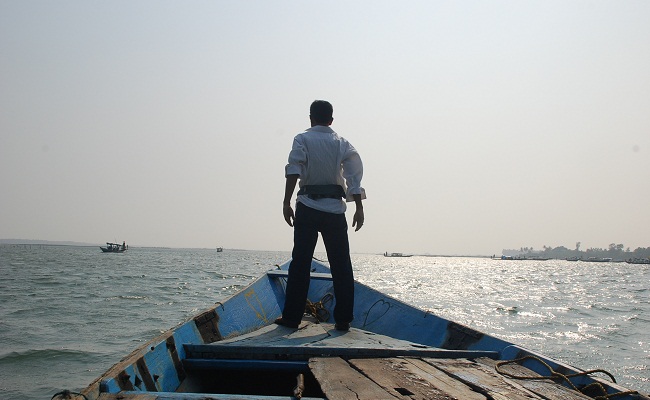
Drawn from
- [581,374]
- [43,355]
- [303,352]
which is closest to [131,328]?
[43,355]

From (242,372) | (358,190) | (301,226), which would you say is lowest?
(242,372)

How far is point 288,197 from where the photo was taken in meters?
3.79

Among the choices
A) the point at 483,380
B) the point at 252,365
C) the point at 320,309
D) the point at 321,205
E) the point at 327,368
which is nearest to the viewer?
the point at 483,380

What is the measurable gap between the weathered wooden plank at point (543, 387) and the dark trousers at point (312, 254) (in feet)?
4.71

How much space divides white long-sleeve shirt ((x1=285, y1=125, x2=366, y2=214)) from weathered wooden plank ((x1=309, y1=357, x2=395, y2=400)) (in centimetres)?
147

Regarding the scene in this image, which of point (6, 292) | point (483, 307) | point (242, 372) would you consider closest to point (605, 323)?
point (483, 307)

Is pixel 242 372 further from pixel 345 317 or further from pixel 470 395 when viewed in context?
pixel 470 395

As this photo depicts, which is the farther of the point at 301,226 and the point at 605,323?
the point at 605,323

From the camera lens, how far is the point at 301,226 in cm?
379

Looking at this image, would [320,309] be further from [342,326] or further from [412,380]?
[412,380]

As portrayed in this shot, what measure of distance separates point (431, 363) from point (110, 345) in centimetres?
763

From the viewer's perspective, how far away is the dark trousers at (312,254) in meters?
3.78

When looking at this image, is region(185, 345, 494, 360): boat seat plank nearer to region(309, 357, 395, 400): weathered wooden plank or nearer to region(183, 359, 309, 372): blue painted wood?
region(183, 359, 309, 372): blue painted wood

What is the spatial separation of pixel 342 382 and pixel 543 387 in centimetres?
100
